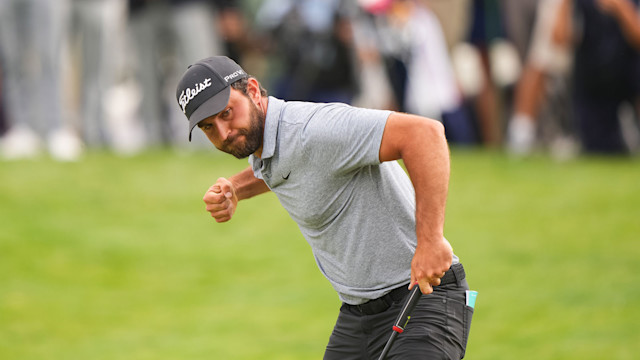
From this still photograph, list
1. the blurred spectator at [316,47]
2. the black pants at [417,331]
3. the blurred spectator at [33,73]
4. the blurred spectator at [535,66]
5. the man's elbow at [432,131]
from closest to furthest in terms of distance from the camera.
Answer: the man's elbow at [432,131] < the black pants at [417,331] < the blurred spectator at [33,73] < the blurred spectator at [535,66] < the blurred spectator at [316,47]

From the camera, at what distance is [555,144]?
558 inches

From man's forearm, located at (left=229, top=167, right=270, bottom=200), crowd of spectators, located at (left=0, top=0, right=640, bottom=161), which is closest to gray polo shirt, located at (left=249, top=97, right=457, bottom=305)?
man's forearm, located at (left=229, top=167, right=270, bottom=200)

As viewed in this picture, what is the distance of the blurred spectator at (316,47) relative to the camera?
13.5 metres

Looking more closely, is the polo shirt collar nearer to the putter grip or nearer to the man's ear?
the man's ear

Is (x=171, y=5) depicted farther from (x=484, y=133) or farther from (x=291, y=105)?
(x=291, y=105)

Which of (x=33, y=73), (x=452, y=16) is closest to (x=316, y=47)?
(x=452, y=16)

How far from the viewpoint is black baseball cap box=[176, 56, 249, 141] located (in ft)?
13.4

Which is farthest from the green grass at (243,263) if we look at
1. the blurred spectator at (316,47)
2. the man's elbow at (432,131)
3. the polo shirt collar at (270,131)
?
the man's elbow at (432,131)

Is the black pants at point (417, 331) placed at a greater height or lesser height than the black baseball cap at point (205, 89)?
lesser

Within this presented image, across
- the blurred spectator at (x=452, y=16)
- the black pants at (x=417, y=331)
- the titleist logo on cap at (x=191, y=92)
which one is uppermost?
the blurred spectator at (x=452, y=16)

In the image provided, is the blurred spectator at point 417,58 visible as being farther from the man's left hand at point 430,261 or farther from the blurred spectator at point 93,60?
the man's left hand at point 430,261

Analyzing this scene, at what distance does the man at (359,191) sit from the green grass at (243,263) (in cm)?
367

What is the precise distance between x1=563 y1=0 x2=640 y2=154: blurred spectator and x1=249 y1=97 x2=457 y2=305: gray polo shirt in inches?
354

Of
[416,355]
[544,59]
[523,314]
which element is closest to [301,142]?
[416,355]
